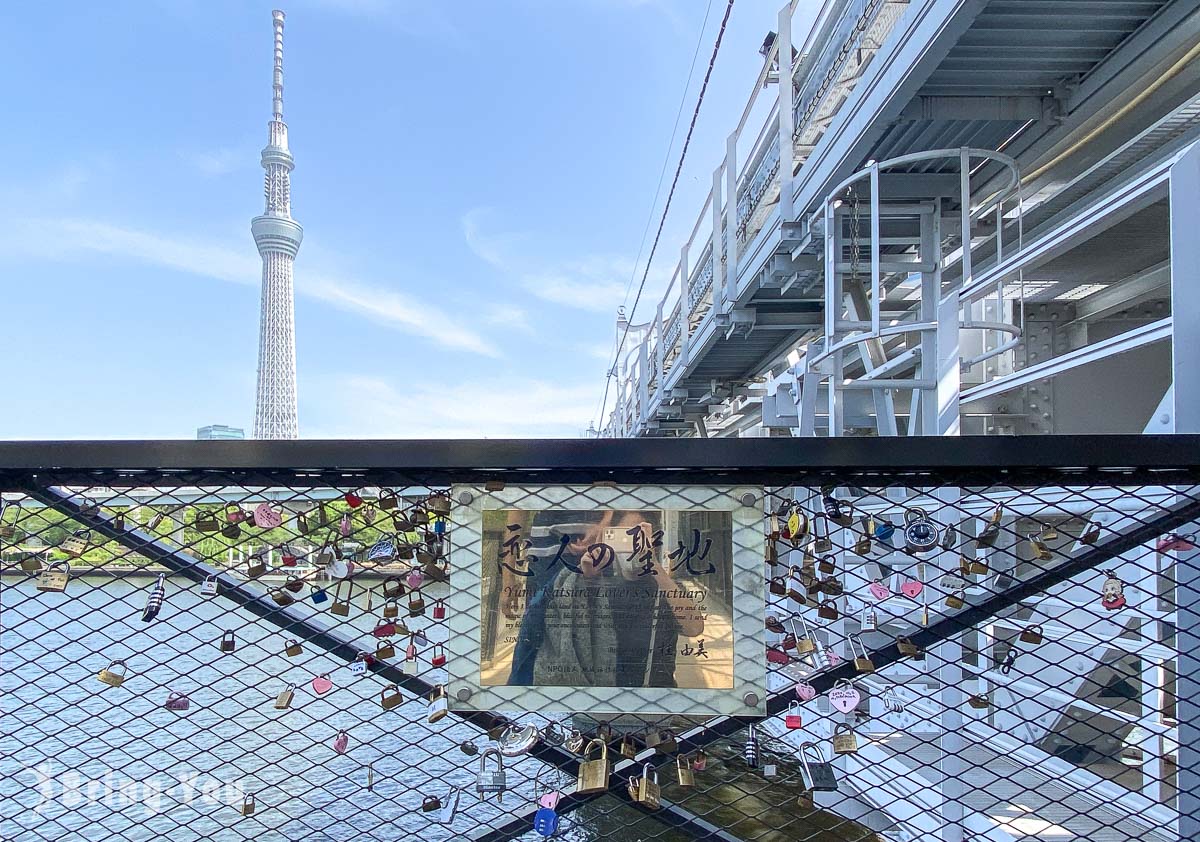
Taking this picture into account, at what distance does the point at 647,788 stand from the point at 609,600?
1.08 feet

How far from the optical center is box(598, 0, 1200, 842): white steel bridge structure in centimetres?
300

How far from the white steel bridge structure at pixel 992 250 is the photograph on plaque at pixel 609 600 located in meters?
0.78

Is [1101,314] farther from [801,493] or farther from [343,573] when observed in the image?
[343,573]

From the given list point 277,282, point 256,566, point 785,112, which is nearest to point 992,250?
point 785,112

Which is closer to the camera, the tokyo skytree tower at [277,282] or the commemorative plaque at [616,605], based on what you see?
the commemorative plaque at [616,605]

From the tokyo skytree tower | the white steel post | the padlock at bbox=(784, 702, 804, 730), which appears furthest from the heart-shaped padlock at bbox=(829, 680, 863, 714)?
the tokyo skytree tower

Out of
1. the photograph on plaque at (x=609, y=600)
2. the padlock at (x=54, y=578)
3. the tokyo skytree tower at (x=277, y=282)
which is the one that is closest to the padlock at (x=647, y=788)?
the photograph on plaque at (x=609, y=600)

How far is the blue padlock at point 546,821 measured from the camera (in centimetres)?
148

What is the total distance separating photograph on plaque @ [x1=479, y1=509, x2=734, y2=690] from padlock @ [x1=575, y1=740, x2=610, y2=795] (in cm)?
12

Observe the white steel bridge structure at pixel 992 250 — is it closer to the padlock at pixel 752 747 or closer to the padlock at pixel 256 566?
the padlock at pixel 752 747

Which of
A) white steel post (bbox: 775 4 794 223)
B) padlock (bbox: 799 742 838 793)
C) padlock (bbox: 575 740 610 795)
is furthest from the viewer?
white steel post (bbox: 775 4 794 223)

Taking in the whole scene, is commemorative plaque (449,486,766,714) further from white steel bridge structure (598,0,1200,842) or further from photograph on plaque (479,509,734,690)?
white steel bridge structure (598,0,1200,842)

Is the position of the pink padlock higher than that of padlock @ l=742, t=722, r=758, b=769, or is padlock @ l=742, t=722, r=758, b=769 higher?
the pink padlock

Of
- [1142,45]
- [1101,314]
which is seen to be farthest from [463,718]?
[1101,314]
